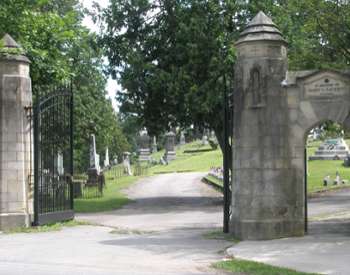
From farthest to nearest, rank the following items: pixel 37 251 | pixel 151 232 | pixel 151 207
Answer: pixel 151 207
pixel 151 232
pixel 37 251

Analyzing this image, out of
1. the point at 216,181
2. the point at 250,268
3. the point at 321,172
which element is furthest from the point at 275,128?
the point at 321,172

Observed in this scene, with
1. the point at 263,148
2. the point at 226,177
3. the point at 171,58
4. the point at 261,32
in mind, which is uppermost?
the point at 171,58

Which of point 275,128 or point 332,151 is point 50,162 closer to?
point 275,128

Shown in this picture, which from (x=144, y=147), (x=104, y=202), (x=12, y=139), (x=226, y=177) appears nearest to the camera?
(x=226, y=177)

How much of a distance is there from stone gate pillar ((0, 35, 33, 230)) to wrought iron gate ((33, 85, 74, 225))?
37 centimetres

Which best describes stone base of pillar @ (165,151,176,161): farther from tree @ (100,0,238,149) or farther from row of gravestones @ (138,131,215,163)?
tree @ (100,0,238,149)

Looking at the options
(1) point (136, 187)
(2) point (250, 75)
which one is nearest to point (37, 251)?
(2) point (250, 75)

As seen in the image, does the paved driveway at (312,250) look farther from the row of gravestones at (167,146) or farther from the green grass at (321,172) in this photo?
the row of gravestones at (167,146)

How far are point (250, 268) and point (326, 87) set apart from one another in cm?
523

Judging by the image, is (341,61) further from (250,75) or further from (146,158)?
(146,158)

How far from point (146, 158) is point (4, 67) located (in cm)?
6526

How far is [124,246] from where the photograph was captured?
13.4 metres

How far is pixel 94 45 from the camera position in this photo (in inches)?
1130

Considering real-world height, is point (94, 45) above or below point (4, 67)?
above
